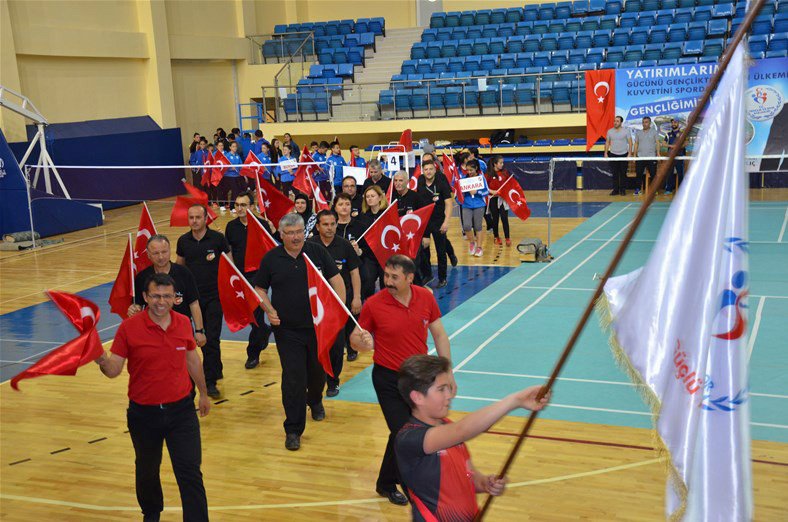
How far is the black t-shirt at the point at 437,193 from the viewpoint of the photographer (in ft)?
50.3

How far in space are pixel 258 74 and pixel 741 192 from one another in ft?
113

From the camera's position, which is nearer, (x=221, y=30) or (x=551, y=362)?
(x=551, y=362)

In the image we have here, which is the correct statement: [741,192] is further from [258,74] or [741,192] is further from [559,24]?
[258,74]

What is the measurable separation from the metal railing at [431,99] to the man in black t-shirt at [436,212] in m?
13.7

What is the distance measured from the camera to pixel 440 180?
15648 mm

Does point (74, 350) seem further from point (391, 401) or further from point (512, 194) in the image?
point (512, 194)

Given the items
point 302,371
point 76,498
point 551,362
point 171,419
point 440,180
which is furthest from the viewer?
point 440,180

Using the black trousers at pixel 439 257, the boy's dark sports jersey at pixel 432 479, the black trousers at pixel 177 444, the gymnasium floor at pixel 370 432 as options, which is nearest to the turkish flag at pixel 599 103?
the gymnasium floor at pixel 370 432

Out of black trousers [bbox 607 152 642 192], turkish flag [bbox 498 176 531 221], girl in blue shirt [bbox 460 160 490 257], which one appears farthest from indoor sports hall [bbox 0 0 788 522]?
turkish flag [bbox 498 176 531 221]

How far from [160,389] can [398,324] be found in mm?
1921

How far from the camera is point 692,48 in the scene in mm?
28234

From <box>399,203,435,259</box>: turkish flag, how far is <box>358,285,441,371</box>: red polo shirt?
4.70 meters

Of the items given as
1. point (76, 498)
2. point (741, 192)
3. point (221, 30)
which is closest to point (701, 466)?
point (741, 192)

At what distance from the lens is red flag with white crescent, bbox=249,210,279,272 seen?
426 inches
